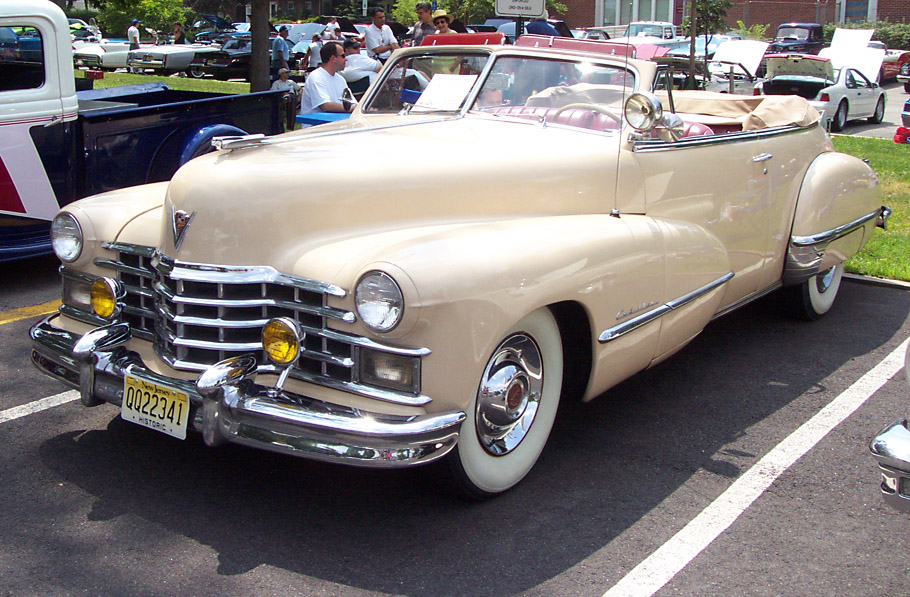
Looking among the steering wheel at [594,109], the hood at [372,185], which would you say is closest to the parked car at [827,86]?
the steering wheel at [594,109]

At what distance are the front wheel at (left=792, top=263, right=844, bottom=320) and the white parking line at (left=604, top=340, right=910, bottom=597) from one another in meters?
0.82

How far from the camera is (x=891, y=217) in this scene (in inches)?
333

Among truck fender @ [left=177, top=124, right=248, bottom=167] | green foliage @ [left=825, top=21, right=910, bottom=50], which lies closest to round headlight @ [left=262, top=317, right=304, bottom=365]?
truck fender @ [left=177, top=124, right=248, bottom=167]

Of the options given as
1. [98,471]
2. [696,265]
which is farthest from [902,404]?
[98,471]

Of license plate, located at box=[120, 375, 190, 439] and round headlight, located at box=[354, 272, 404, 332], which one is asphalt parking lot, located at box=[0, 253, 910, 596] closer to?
license plate, located at box=[120, 375, 190, 439]

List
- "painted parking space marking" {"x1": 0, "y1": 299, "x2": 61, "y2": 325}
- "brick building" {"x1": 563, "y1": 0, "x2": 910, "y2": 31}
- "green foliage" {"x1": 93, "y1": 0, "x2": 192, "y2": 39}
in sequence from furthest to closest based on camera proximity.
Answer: "green foliage" {"x1": 93, "y1": 0, "x2": 192, "y2": 39}
"brick building" {"x1": 563, "y1": 0, "x2": 910, "y2": 31}
"painted parking space marking" {"x1": 0, "y1": 299, "x2": 61, "y2": 325}

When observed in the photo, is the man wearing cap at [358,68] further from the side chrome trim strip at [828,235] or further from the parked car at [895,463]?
the parked car at [895,463]

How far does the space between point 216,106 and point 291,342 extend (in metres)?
4.59

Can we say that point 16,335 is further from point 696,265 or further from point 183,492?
point 696,265

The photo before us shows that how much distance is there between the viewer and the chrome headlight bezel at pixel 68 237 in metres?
3.70

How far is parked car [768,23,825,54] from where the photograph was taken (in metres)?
31.5

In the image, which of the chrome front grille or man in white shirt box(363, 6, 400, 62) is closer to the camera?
the chrome front grille

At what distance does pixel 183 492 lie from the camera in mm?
3410

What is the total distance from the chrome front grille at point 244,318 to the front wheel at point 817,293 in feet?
11.5
